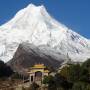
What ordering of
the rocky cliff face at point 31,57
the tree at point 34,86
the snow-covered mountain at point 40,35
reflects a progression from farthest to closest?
the snow-covered mountain at point 40,35 → the rocky cliff face at point 31,57 → the tree at point 34,86

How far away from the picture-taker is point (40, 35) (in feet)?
570

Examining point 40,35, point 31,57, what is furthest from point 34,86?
point 40,35

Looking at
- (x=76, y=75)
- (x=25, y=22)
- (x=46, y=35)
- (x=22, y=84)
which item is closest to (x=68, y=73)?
(x=76, y=75)

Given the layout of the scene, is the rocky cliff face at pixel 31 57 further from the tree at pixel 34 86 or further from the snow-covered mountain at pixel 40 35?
the tree at pixel 34 86

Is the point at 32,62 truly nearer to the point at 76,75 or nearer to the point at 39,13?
the point at 39,13

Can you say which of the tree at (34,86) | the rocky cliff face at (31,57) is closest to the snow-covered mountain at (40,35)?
the rocky cliff face at (31,57)

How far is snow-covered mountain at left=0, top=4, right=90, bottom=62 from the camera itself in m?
166

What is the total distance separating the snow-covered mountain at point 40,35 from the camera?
166000mm

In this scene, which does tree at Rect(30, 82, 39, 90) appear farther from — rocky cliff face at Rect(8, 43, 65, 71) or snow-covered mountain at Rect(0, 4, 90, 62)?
snow-covered mountain at Rect(0, 4, 90, 62)

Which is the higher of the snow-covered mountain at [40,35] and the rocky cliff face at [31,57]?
the snow-covered mountain at [40,35]

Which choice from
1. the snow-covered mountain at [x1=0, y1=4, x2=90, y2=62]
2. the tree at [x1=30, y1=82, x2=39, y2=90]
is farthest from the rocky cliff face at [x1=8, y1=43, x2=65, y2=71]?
the tree at [x1=30, y1=82, x2=39, y2=90]

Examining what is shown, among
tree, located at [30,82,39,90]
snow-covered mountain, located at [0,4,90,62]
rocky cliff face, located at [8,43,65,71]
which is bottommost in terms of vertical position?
tree, located at [30,82,39,90]

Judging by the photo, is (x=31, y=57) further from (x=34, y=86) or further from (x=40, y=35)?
(x=34, y=86)

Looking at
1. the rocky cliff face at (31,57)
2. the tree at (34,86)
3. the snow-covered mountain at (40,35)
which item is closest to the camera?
the tree at (34,86)
